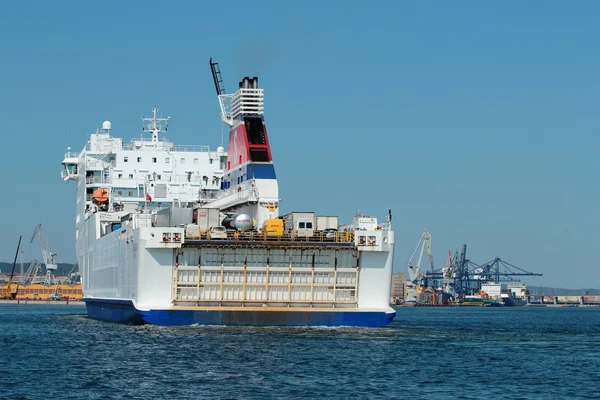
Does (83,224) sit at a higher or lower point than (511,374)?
higher

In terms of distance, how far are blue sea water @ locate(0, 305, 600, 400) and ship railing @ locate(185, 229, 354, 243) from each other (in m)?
4.12

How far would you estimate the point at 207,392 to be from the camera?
28.8 meters

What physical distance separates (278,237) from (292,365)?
1231 cm

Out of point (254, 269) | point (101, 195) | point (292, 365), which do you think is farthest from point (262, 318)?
point (101, 195)

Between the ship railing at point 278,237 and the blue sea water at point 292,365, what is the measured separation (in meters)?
4.12

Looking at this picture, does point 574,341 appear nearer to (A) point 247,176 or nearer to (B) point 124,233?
(A) point 247,176

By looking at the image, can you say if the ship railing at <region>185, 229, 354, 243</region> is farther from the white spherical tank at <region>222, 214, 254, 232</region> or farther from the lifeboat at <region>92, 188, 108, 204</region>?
the lifeboat at <region>92, 188, 108, 204</region>

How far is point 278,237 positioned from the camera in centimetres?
4581

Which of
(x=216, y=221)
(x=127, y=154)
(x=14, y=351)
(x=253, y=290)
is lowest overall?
(x=14, y=351)

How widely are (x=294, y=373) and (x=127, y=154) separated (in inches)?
1535

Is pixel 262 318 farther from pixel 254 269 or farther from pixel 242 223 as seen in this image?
pixel 242 223

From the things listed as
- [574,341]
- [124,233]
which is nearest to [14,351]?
[124,233]

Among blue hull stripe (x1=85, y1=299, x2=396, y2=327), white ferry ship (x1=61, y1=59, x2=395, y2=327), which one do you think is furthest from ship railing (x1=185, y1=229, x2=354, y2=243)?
blue hull stripe (x1=85, y1=299, x2=396, y2=327)

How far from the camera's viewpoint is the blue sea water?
1164 inches
